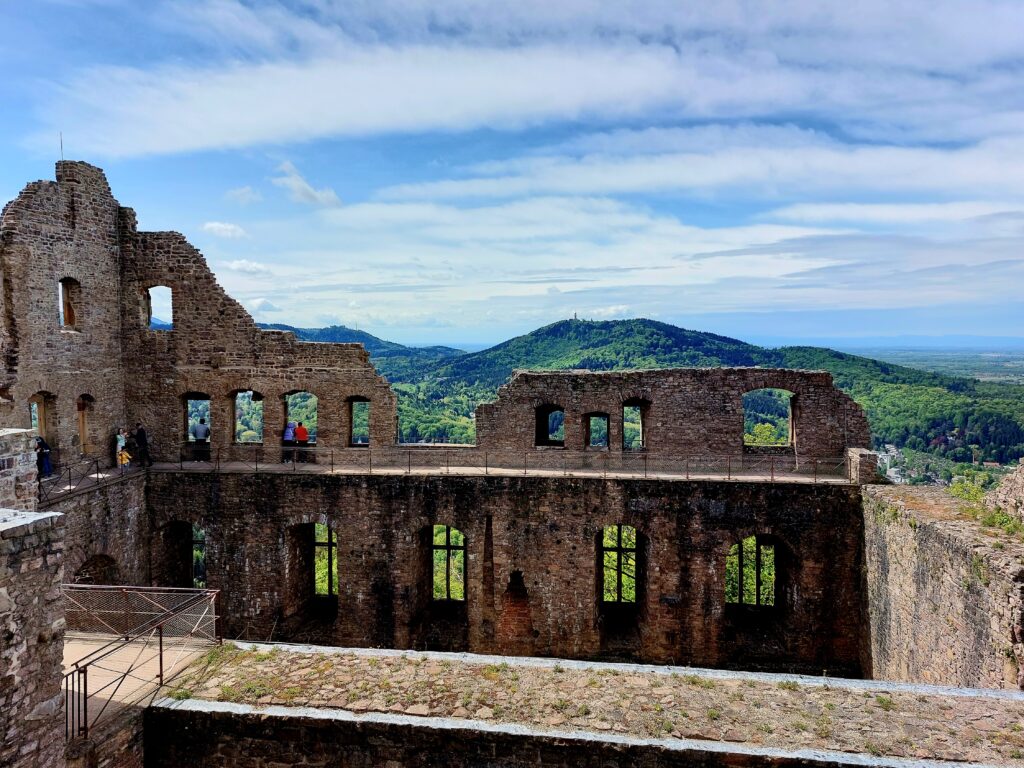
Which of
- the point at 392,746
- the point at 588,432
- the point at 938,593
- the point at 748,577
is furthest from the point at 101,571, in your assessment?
the point at 748,577

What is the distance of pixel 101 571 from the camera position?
16.0 metres

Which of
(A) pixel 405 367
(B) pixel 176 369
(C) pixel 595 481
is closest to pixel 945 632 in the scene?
(C) pixel 595 481

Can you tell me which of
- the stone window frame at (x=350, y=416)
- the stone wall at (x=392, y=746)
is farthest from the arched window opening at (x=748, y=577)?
the stone wall at (x=392, y=746)

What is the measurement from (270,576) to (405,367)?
Result: 63.1 metres

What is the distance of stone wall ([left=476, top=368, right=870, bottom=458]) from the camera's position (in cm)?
1730

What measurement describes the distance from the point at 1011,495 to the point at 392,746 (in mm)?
10764

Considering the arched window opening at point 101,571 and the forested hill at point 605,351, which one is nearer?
the arched window opening at point 101,571

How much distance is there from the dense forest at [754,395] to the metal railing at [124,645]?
69.2 feet

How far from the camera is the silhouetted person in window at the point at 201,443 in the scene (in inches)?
733

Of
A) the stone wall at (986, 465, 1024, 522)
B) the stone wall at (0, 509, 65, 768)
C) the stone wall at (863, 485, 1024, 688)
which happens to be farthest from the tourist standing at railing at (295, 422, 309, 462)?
the stone wall at (986, 465, 1024, 522)

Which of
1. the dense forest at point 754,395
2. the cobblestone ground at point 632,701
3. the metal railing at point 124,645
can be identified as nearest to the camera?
the cobblestone ground at point 632,701

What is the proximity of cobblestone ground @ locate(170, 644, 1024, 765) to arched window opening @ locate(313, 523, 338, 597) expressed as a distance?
7671 mm

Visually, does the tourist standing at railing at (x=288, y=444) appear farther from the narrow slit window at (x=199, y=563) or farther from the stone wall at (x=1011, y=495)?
the stone wall at (x=1011, y=495)

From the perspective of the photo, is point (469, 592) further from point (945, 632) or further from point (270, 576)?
point (945, 632)
